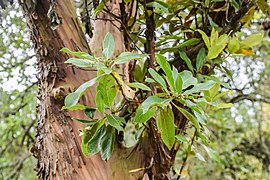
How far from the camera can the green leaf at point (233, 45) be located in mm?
651

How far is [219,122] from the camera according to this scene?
75.9 inches

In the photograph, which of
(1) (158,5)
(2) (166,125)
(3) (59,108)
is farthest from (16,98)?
(2) (166,125)

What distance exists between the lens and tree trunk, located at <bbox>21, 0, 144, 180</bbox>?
64 centimetres

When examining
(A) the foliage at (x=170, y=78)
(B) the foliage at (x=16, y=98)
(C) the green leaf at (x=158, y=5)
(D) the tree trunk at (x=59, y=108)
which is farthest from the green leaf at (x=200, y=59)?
(B) the foliage at (x=16, y=98)

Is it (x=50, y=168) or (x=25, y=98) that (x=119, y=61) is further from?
(x=25, y=98)

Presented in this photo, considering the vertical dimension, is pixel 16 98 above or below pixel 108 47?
below

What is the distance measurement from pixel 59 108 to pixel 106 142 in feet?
0.52

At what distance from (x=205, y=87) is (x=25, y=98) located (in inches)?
54.9

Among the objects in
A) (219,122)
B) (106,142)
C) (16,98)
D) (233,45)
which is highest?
(233,45)

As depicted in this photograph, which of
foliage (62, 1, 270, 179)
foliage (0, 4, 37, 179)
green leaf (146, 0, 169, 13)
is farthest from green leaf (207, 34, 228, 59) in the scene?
foliage (0, 4, 37, 179)

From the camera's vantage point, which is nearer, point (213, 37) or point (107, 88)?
point (107, 88)

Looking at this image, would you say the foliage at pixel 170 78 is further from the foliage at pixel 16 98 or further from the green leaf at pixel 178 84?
the foliage at pixel 16 98

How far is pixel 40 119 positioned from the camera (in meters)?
0.69

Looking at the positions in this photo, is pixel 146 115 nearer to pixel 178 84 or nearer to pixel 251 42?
pixel 178 84
